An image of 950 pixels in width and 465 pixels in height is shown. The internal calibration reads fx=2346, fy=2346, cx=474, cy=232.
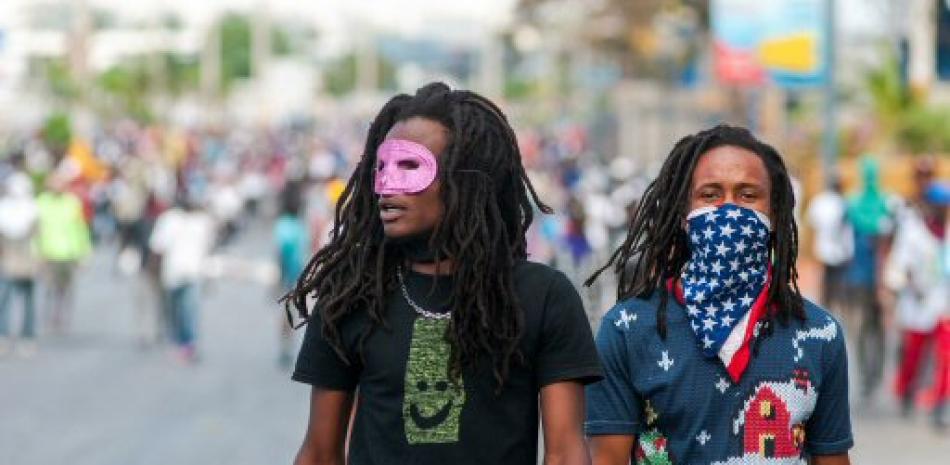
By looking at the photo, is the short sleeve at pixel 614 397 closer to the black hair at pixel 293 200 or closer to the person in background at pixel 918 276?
the person in background at pixel 918 276

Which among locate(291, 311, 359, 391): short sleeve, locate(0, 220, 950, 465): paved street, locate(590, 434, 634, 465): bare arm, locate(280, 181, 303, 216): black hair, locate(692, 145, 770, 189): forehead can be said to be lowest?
locate(0, 220, 950, 465): paved street

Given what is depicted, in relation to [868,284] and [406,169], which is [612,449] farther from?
[868,284]

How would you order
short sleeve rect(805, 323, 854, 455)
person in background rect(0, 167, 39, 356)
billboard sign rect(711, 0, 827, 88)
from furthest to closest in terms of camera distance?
1. billboard sign rect(711, 0, 827, 88)
2. person in background rect(0, 167, 39, 356)
3. short sleeve rect(805, 323, 854, 455)

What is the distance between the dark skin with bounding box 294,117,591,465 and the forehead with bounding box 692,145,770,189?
0.54m

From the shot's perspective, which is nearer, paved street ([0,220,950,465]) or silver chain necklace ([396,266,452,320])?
silver chain necklace ([396,266,452,320])

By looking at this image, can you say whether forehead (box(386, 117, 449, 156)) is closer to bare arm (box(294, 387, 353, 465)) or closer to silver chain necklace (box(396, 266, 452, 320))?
→ silver chain necklace (box(396, 266, 452, 320))

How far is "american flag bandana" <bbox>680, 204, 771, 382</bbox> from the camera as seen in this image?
14.9 ft

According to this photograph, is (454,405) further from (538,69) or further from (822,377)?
(538,69)

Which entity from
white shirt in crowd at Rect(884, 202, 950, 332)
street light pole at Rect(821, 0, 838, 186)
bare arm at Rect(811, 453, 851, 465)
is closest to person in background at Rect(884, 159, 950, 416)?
white shirt in crowd at Rect(884, 202, 950, 332)

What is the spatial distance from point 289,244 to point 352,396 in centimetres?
1430

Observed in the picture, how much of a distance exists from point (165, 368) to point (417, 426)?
48.5 feet

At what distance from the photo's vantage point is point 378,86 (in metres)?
155

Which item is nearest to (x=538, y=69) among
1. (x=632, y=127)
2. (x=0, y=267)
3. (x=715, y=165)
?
(x=632, y=127)

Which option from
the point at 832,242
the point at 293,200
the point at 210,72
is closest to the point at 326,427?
the point at 832,242
